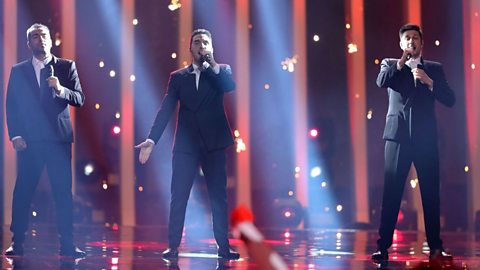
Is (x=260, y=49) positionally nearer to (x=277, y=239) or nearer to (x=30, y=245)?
(x=277, y=239)

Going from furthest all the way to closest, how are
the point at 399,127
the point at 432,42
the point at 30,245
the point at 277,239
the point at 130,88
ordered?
1. the point at 130,88
2. the point at 432,42
3. the point at 277,239
4. the point at 30,245
5. the point at 399,127

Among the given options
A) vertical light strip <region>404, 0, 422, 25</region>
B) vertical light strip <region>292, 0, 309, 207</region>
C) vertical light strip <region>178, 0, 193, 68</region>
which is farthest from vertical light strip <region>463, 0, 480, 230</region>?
vertical light strip <region>178, 0, 193, 68</region>

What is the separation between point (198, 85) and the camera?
455cm

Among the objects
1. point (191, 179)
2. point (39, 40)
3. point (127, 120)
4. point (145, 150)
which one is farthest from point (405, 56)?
point (127, 120)

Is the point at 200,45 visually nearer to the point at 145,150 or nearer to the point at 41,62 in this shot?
the point at 145,150

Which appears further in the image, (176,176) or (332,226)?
(332,226)

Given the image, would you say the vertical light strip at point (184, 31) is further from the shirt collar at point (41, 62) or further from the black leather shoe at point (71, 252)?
the black leather shoe at point (71, 252)

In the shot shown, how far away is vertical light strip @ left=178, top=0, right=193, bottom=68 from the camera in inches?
322

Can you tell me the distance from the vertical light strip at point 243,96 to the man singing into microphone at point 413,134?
3.79 meters

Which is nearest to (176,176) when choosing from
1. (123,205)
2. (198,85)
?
(198,85)

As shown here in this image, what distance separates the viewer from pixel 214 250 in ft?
16.3

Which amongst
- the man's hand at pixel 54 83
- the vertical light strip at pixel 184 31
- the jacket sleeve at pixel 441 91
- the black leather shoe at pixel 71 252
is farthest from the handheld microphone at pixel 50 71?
the vertical light strip at pixel 184 31

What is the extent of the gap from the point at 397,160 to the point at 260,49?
152 inches

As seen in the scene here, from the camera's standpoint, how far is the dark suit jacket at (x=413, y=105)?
14.3 feet
